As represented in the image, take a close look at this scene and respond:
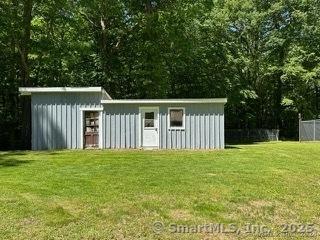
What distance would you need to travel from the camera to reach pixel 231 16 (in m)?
35.7

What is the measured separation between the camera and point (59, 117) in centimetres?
1983

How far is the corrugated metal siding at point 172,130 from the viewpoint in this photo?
19641mm

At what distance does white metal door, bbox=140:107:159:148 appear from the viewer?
1992cm

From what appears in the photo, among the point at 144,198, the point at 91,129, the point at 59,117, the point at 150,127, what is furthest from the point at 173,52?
the point at 144,198

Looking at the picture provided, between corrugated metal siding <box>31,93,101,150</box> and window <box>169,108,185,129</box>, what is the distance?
3.22 metres

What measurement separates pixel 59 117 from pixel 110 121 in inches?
87.2

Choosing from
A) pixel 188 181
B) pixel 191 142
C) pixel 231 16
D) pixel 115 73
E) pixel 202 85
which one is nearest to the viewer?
pixel 188 181

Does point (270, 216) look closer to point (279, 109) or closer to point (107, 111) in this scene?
point (107, 111)

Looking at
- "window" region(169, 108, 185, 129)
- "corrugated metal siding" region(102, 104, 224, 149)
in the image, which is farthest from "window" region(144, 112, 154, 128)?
"window" region(169, 108, 185, 129)

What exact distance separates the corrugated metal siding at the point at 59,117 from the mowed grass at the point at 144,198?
704 centimetres

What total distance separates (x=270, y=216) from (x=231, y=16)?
30119 millimetres

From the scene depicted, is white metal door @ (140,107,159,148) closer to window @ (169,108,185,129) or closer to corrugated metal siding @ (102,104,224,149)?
corrugated metal siding @ (102,104,224,149)

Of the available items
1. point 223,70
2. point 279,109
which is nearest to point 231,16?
point 223,70

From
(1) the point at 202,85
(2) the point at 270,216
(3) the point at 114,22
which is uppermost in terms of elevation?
(3) the point at 114,22
